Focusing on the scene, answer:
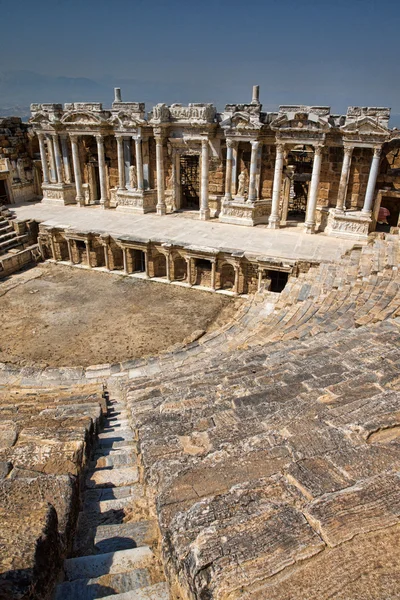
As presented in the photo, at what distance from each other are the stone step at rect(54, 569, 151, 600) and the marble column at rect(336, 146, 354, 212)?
20346 mm

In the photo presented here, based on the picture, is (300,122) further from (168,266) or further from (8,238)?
(8,238)

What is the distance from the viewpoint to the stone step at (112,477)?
4.43 m

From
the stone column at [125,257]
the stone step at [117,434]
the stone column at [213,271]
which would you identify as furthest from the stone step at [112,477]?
the stone column at [125,257]

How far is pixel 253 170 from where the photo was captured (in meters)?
22.1

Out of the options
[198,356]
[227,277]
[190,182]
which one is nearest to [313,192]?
[227,277]

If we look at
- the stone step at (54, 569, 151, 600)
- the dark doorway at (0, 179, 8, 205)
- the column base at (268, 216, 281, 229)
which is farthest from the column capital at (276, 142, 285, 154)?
the stone step at (54, 569, 151, 600)

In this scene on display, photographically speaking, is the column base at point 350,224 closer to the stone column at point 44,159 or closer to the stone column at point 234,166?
the stone column at point 234,166

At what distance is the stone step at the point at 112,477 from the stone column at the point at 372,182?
1897cm

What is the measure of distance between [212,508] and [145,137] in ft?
79.6

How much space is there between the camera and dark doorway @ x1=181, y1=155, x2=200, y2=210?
87.8ft

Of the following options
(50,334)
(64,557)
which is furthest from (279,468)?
(50,334)

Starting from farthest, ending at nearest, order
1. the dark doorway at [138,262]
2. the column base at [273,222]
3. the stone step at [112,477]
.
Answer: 1. the column base at [273,222]
2. the dark doorway at [138,262]
3. the stone step at [112,477]

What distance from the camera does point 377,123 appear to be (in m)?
18.5

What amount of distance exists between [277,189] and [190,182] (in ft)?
24.8
